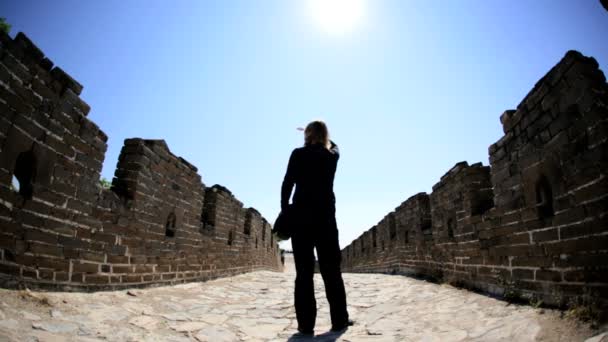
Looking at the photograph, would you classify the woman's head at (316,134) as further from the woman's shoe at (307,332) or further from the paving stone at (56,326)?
the paving stone at (56,326)

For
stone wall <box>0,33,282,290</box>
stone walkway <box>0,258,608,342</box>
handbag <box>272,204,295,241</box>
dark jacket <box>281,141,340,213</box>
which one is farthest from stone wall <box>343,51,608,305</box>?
stone wall <box>0,33,282,290</box>

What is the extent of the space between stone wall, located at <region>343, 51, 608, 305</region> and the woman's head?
6.97ft

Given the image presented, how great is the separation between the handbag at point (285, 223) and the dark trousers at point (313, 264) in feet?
0.22

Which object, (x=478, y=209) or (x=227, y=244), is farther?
(x=227, y=244)

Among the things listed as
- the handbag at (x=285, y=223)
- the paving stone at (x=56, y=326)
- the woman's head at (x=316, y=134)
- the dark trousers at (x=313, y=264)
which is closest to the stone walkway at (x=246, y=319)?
the paving stone at (x=56, y=326)

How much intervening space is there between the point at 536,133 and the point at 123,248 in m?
5.13

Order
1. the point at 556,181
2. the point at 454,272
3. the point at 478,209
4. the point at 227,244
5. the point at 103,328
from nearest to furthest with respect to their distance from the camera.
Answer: the point at 103,328 < the point at 556,181 < the point at 478,209 < the point at 454,272 < the point at 227,244

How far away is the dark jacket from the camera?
10.5 ft

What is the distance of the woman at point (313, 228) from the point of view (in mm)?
3004

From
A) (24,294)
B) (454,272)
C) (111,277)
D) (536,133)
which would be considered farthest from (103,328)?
(454,272)

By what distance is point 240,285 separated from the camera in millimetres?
6969

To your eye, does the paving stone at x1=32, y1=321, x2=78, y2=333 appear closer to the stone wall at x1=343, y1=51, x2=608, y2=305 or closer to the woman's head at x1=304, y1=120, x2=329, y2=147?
the woman's head at x1=304, y1=120, x2=329, y2=147

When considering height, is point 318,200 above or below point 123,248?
above

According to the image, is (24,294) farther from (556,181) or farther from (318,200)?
(556,181)
